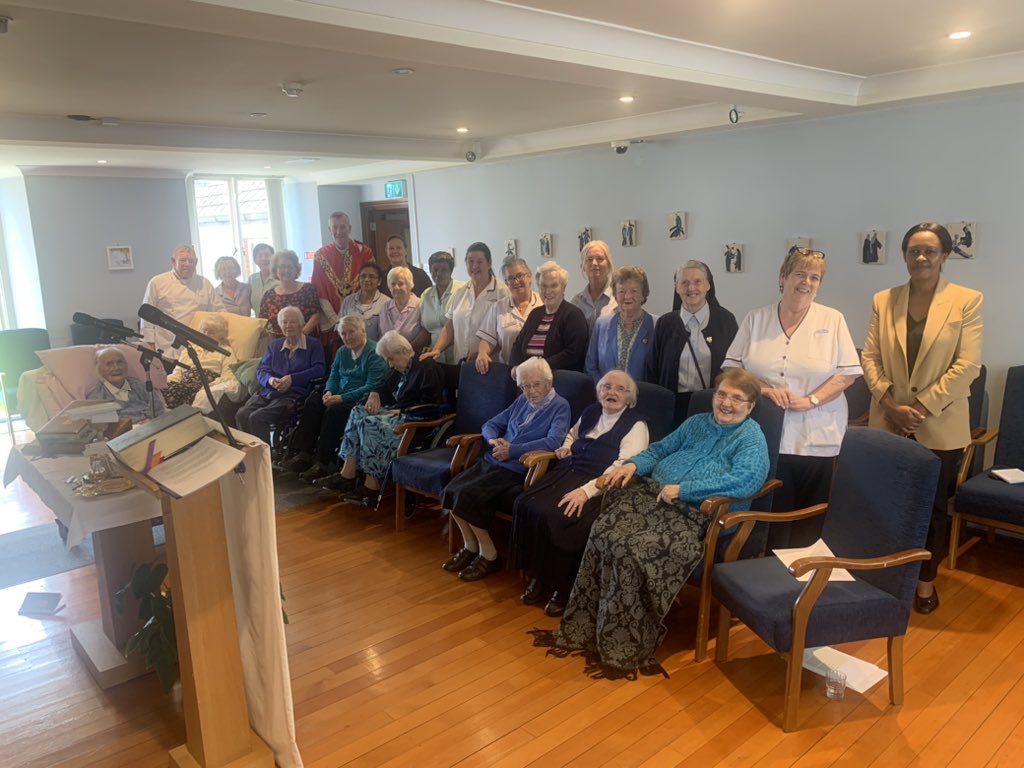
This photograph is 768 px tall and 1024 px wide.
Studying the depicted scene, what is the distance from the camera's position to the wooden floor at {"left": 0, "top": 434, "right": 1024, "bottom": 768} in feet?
8.23

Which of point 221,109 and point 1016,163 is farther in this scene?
point 221,109

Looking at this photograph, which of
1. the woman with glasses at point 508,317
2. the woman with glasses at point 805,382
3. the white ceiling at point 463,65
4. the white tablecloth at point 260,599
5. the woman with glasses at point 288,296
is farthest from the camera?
the woman with glasses at point 288,296

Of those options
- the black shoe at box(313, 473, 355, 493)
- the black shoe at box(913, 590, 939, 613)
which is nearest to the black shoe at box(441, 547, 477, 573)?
the black shoe at box(313, 473, 355, 493)

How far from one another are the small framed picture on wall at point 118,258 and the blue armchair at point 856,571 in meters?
7.92

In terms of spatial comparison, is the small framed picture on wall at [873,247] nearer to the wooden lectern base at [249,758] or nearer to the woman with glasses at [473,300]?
the woman with glasses at [473,300]

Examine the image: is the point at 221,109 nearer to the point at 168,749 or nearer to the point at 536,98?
the point at 536,98

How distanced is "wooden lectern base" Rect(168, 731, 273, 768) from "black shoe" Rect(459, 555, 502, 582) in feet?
5.05

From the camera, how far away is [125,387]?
4.35 meters

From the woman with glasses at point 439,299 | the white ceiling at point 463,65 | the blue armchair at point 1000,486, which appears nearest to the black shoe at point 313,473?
the woman with glasses at point 439,299

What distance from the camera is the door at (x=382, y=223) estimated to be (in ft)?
31.2

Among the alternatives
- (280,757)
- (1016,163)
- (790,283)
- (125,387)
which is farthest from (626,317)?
(125,387)

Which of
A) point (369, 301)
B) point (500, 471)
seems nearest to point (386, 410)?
point (369, 301)

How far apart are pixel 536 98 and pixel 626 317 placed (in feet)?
5.72

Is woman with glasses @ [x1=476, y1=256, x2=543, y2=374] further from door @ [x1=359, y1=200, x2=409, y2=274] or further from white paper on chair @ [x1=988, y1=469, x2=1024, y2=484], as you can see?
door @ [x1=359, y1=200, x2=409, y2=274]
